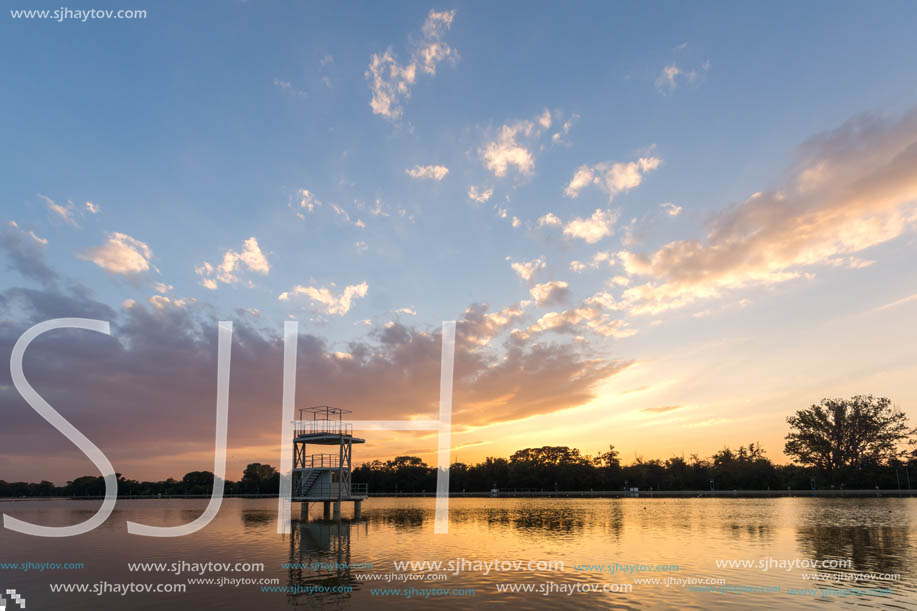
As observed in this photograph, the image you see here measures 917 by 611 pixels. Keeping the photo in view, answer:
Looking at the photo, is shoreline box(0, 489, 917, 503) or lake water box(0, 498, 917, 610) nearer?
lake water box(0, 498, 917, 610)

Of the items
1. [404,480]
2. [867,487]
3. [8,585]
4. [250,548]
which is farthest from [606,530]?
[404,480]

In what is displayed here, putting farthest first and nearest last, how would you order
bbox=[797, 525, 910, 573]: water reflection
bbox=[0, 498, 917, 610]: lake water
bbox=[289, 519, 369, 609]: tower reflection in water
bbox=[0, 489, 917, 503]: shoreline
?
1. bbox=[0, 489, 917, 503]: shoreline
2. bbox=[797, 525, 910, 573]: water reflection
3. bbox=[289, 519, 369, 609]: tower reflection in water
4. bbox=[0, 498, 917, 610]: lake water

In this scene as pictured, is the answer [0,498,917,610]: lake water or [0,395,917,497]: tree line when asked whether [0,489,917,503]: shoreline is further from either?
[0,498,917,610]: lake water

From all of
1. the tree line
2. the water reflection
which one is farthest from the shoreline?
the water reflection

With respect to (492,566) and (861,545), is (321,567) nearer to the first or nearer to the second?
(492,566)

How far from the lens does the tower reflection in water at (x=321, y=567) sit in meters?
17.6

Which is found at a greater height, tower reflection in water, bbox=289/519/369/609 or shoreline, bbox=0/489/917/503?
tower reflection in water, bbox=289/519/369/609

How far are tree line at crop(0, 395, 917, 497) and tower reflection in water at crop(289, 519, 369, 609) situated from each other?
128 metres

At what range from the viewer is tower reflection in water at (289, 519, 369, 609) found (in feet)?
57.7

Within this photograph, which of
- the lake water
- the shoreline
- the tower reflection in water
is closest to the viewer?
the lake water

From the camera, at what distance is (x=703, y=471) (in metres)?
154

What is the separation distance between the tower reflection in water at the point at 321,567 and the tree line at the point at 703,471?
128 m

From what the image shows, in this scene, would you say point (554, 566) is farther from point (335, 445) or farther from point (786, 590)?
point (335, 445)

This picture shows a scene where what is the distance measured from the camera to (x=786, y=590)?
18.4 metres
